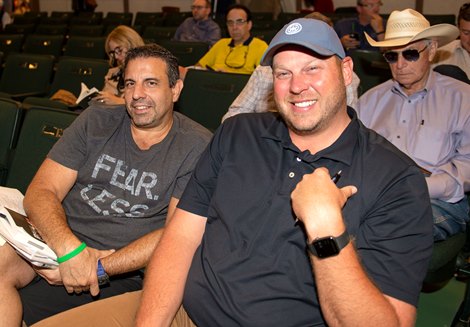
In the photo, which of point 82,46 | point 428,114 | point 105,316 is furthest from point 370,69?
point 82,46

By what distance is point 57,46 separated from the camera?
23.0ft

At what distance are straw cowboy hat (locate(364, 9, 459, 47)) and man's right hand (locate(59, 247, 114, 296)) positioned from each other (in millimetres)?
1720

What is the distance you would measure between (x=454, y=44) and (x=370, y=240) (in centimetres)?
246

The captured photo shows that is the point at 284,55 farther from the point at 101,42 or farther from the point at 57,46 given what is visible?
the point at 57,46

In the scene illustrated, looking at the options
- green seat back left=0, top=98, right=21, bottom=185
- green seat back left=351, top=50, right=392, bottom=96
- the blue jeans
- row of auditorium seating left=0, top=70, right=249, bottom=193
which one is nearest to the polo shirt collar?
the blue jeans

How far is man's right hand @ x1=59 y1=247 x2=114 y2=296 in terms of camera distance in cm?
196

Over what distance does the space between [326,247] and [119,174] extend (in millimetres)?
1138

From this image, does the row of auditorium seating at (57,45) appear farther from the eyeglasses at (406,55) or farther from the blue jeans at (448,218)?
the blue jeans at (448,218)

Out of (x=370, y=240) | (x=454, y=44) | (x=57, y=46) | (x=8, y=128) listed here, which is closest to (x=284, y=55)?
(x=370, y=240)

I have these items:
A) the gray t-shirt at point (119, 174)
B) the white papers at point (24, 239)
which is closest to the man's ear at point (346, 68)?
the gray t-shirt at point (119, 174)

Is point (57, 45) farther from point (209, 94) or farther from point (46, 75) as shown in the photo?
point (209, 94)

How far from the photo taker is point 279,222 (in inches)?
61.7

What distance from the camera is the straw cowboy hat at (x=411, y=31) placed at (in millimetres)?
2613

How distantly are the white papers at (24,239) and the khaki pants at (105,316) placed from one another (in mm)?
234
